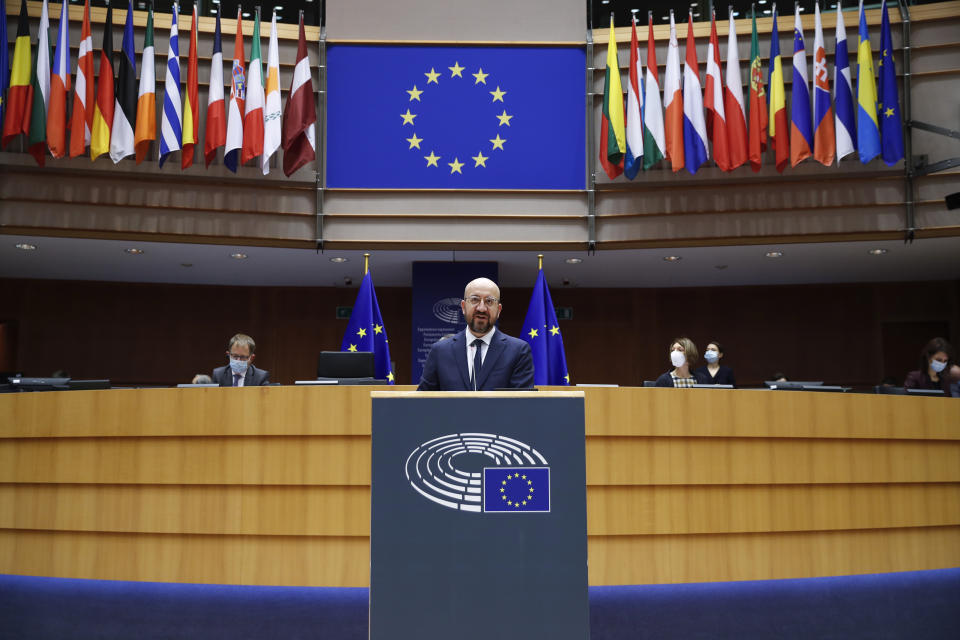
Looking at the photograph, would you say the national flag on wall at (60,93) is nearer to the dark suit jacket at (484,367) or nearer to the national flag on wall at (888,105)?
the dark suit jacket at (484,367)

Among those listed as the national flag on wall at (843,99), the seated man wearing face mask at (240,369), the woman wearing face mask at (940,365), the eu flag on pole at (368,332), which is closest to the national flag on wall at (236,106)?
the eu flag on pole at (368,332)

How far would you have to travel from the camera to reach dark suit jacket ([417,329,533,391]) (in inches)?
130

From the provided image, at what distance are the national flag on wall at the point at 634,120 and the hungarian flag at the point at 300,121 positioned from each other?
361cm

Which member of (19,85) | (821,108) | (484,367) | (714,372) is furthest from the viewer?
(821,108)

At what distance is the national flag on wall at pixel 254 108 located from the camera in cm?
798

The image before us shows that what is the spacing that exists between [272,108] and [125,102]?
1570 mm

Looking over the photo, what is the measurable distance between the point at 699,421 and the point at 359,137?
18.3ft

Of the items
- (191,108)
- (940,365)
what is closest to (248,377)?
(191,108)

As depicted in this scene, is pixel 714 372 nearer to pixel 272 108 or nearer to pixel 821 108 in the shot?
pixel 821 108

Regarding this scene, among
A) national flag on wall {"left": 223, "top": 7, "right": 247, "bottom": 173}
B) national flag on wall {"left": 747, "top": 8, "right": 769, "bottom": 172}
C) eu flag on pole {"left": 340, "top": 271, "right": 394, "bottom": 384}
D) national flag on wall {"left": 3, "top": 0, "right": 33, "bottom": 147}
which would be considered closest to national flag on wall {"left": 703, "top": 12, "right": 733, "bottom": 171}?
national flag on wall {"left": 747, "top": 8, "right": 769, "bottom": 172}

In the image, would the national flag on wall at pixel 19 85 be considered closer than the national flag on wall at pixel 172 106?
Yes

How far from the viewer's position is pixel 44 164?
7711mm

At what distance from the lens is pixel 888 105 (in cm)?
780

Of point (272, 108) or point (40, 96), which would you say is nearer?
point (40, 96)
